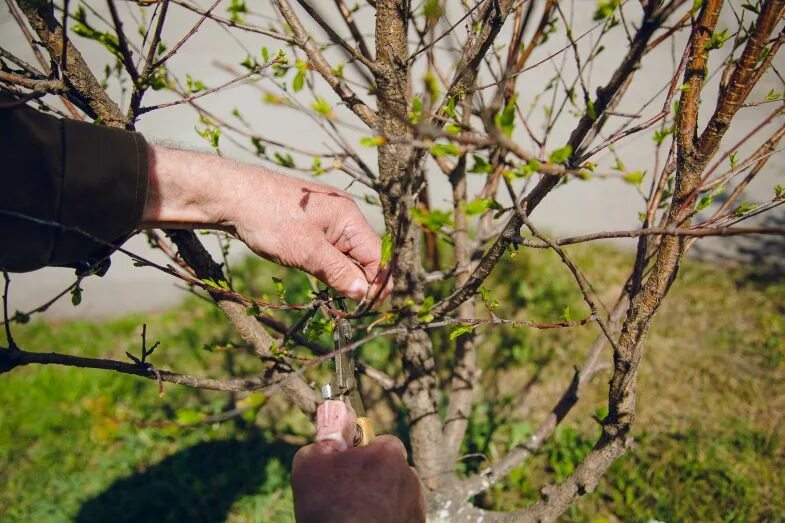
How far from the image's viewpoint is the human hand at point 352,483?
3.70 feet

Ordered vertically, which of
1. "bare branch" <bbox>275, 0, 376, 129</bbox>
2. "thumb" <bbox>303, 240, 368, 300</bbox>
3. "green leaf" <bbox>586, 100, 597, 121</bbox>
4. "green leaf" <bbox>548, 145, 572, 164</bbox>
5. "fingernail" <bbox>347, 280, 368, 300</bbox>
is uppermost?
"bare branch" <bbox>275, 0, 376, 129</bbox>

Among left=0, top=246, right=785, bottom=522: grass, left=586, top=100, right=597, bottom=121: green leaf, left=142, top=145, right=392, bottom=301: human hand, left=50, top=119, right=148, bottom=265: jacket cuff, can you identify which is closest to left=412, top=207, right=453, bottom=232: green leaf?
left=586, top=100, right=597, bottom=121: green leaf

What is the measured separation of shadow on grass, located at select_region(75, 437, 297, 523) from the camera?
2.89 meters

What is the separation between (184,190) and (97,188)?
9.9 inches

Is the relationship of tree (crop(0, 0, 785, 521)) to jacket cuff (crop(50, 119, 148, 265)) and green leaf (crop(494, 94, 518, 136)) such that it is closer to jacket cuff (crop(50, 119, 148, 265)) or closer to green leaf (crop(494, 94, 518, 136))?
green leaf (crop(494, 94, 518, 136))

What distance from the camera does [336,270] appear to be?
1713mm

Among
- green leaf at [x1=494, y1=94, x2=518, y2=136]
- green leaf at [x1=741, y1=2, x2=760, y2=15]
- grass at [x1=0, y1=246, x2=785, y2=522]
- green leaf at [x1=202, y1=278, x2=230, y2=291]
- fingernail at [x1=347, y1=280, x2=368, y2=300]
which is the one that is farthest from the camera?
A: grass at [x1=0, y1=246, x2=785, y2=522]

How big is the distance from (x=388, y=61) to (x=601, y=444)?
142cm

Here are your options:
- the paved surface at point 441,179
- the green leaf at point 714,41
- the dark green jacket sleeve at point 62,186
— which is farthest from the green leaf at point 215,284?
the paved surface at point 441,179

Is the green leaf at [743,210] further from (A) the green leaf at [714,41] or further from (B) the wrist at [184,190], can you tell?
(B) the wrist at [184,190]

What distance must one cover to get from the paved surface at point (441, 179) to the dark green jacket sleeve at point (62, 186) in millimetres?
2750

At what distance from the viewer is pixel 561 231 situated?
4496 millimetres

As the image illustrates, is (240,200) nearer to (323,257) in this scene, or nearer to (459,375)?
(323,257)

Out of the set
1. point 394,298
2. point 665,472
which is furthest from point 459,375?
point 665,472
